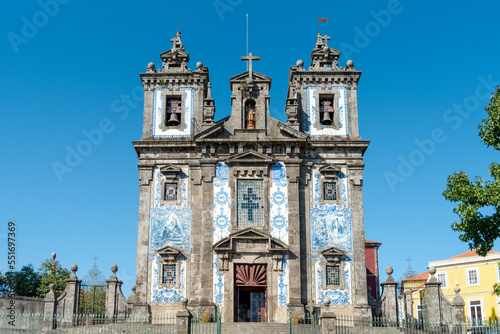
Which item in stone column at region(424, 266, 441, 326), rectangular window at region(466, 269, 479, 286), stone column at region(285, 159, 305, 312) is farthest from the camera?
rectangular window at region(466, 269, 479, 286)

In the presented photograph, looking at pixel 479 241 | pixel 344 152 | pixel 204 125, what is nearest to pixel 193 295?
pixel 204 125

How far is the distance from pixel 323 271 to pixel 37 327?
40.8 ft

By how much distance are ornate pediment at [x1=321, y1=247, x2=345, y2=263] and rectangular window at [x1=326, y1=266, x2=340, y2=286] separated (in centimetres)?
34

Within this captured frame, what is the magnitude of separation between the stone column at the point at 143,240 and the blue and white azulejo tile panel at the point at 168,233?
19cm

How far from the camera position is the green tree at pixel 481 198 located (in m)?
18.8

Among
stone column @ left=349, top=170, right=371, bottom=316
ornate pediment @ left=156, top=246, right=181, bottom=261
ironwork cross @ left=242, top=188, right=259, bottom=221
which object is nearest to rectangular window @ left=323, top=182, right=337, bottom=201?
stone column @ left=349, top=170, right=371, bottom=316

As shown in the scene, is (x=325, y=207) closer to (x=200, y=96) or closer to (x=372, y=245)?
(x=200, y=96)

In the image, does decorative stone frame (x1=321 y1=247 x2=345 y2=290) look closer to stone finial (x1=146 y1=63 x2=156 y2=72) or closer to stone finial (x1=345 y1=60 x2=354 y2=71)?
stone finial (x1=345 y1=60 x2=354 y2=71)

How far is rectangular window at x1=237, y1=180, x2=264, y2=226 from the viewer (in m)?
26.1

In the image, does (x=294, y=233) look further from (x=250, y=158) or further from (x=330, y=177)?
(x=250, y=158)

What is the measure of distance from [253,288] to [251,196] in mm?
4190

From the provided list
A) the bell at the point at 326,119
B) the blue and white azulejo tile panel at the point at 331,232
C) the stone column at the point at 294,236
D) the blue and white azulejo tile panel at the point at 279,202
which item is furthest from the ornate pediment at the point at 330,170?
the bell at the point at 326,119

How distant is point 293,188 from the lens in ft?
86.7

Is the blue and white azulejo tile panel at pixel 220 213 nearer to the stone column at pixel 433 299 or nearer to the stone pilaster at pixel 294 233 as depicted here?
the stone pilaster at pixel 294 233
